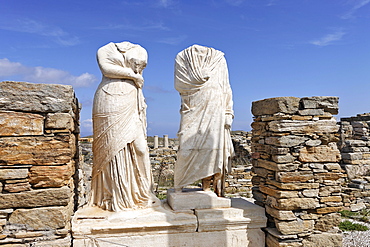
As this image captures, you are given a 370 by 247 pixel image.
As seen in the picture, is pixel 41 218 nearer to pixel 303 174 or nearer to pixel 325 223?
pixel 303 174

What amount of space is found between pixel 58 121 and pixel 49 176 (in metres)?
0.60

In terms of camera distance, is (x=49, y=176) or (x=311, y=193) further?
(x=311, y=193)

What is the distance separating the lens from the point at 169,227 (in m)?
3.73

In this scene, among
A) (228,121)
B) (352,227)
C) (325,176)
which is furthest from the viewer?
(352,227)

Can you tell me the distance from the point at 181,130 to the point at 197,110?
35 cm

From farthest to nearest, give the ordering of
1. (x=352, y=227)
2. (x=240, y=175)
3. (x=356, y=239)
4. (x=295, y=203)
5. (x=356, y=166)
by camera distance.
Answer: (x=240, y=175)
(x=356, y=166)
(x=352, y=227)
(x=356, y=239)
(x=295, y=203)

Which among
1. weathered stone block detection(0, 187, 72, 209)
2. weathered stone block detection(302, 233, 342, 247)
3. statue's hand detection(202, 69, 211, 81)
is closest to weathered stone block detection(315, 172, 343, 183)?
weathered stone block detection(302, 233, 342, 247)

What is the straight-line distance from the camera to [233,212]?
4016 mm

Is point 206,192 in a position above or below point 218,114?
below

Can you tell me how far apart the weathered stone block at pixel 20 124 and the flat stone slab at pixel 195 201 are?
185cm

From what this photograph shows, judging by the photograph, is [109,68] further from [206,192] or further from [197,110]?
[206,192]

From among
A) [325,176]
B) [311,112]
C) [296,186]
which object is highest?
[311,112]

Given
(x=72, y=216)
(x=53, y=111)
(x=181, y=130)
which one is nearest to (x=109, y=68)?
(x=53, y=111)

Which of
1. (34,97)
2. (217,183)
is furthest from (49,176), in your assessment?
(217,183)
